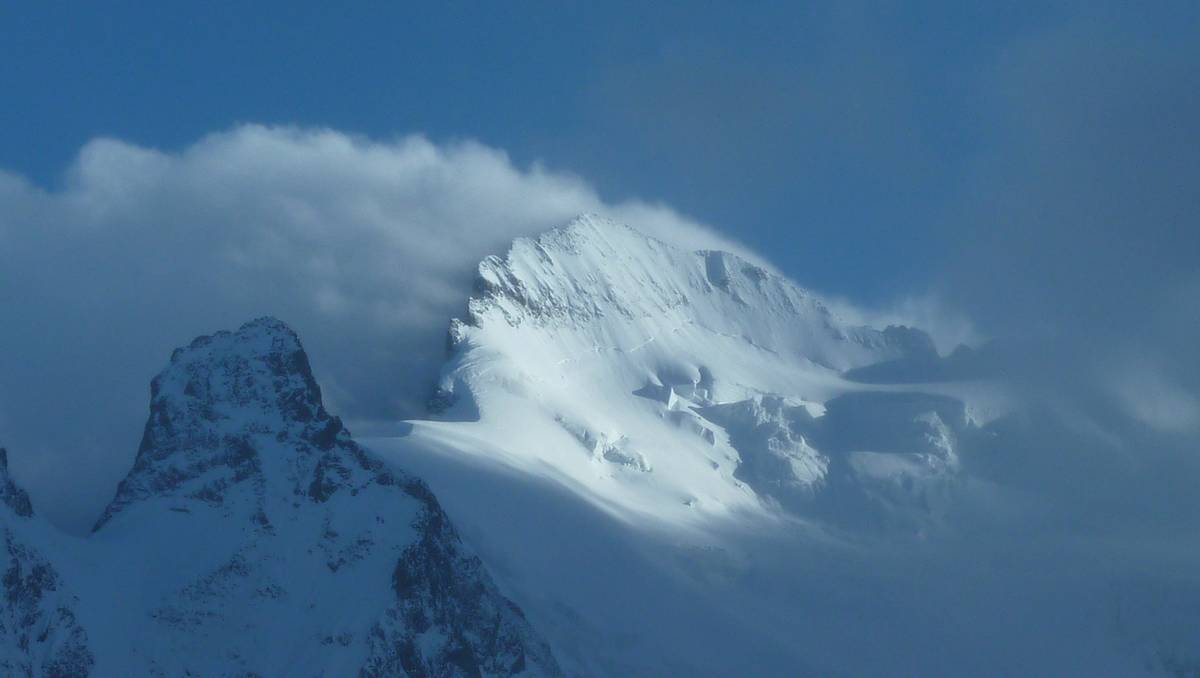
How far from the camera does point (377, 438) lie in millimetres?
181625

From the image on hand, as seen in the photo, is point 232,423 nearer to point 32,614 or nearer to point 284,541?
point 284,541

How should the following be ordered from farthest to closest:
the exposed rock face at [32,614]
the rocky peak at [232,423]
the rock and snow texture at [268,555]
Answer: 1. the rocky peak at [232,423]
2. the rock and snow texture at [268,555]
3. the exposed rock face at [32,614]

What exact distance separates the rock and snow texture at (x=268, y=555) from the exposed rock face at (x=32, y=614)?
0.41 metres

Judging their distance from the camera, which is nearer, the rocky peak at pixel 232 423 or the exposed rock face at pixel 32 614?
the exposed rock face at pixel 32 614

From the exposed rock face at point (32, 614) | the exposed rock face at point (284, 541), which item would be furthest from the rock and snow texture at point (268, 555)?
the exposed rock face at point (32, 614)

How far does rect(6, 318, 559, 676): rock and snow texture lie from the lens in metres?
112

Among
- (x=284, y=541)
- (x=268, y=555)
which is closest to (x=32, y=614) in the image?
(x=268, y=555)

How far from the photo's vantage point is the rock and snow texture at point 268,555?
11244 cm

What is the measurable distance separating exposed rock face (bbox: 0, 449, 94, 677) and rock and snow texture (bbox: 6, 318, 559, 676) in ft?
1.35

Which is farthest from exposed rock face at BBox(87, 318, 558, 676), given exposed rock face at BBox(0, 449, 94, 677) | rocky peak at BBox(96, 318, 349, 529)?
exposed rock face at BBox(0, 449, 94, 677)

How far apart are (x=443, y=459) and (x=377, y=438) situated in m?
12.0

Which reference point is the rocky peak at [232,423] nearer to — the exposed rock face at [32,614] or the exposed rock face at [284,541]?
the exposed rock face at [284,541]

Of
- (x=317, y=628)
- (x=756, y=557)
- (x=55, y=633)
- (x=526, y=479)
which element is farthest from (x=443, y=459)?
(x=55, y=633)

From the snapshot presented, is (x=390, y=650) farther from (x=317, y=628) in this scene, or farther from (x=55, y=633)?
(x=55, y=633)
